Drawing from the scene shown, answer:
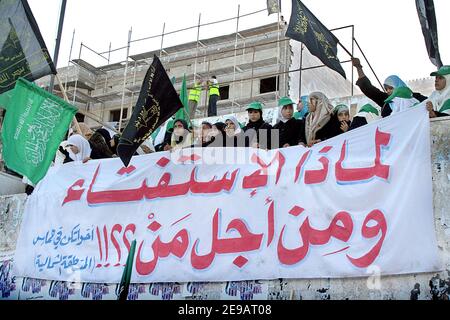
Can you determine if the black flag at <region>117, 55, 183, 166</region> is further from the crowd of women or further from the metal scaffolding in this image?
the metal scaffolding

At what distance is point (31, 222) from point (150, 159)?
1770mm

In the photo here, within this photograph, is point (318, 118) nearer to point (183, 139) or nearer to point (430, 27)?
point (430, 27)

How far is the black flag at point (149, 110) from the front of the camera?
5.88 metres

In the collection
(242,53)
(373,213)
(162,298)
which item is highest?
(242,53)

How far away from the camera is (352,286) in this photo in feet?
15.6

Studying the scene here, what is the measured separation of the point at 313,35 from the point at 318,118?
0.97m

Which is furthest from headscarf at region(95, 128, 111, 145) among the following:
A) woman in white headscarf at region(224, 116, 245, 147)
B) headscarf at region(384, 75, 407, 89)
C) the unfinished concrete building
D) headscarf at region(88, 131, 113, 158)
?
the unfinished concrete building

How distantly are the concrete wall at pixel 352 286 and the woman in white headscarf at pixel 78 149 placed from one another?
5.99 ft

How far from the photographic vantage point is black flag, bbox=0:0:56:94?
7094mm

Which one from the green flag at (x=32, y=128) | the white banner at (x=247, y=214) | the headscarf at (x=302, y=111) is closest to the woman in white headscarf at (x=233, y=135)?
the white banner at (x=247, y=214)

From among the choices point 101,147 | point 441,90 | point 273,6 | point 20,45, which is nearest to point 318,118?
point 441,90

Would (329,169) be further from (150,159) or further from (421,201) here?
(150,159)

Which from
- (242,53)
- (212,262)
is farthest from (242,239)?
(242,53)

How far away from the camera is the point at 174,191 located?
6148mm
